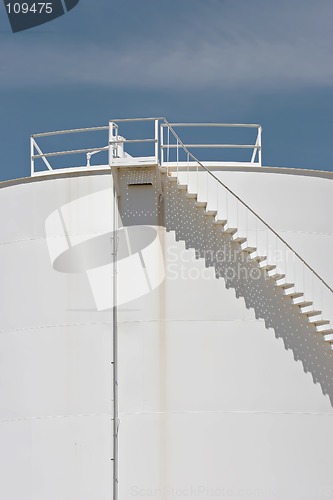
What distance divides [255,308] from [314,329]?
1231 millimetres

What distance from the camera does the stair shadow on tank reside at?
23.0 m

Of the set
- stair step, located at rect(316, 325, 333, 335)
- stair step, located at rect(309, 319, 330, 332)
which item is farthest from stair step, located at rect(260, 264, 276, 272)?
stair step, located at rect(316, 325, 333, 335)

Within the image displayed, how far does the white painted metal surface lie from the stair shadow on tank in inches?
1.1

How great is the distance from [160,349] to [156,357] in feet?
0.55

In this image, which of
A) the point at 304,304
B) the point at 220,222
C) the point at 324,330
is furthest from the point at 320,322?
the point at 220,222

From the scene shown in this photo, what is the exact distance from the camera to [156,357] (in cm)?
2266

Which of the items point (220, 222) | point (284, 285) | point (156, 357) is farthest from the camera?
point (220, 222)

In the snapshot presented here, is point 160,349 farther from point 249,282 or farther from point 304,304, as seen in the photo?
point 304,304

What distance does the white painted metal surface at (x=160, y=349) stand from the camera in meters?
22.3

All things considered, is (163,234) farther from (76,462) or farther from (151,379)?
(76,462)

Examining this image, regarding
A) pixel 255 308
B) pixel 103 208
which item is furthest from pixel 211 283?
pixel 103 208

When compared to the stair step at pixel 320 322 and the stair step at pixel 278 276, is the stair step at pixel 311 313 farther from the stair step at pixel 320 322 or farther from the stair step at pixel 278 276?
the stair step at pixel 278 276

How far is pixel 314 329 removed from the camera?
76.1 feet

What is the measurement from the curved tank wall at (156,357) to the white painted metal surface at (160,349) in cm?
3
